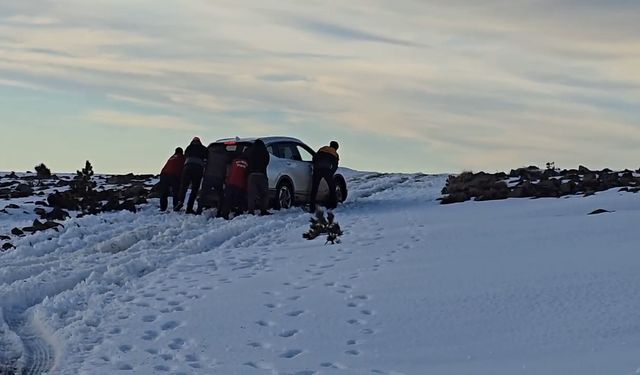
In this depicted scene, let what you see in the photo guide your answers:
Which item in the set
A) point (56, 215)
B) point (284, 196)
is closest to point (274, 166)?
point (284, 196)

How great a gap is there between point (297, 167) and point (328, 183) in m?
0.78

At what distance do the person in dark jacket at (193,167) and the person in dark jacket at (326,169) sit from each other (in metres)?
2.49

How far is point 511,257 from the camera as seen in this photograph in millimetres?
9867

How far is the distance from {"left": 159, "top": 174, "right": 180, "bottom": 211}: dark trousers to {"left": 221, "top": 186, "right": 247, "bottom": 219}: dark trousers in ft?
5.93

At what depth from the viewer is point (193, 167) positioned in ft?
62.4

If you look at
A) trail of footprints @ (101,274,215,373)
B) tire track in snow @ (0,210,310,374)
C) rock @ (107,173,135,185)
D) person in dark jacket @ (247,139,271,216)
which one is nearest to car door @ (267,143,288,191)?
person in dark jacket @ (247,139,271,216)

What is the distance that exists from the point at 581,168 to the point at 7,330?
828 inches

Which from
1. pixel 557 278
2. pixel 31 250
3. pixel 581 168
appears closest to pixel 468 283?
pixel 557 278

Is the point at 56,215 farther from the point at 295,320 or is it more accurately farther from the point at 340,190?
the point at 295,320

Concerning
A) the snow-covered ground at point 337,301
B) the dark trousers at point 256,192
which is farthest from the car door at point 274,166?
the snow-covered ground at point 337,301

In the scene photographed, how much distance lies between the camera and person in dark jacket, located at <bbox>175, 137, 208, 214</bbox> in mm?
18938

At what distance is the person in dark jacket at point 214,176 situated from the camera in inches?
717

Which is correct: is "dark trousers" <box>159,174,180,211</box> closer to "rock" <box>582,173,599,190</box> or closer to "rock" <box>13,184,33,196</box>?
"rock" <box>13,184,33,196</box>

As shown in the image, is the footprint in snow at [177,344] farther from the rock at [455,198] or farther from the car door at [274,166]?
the rock at [455,198]
